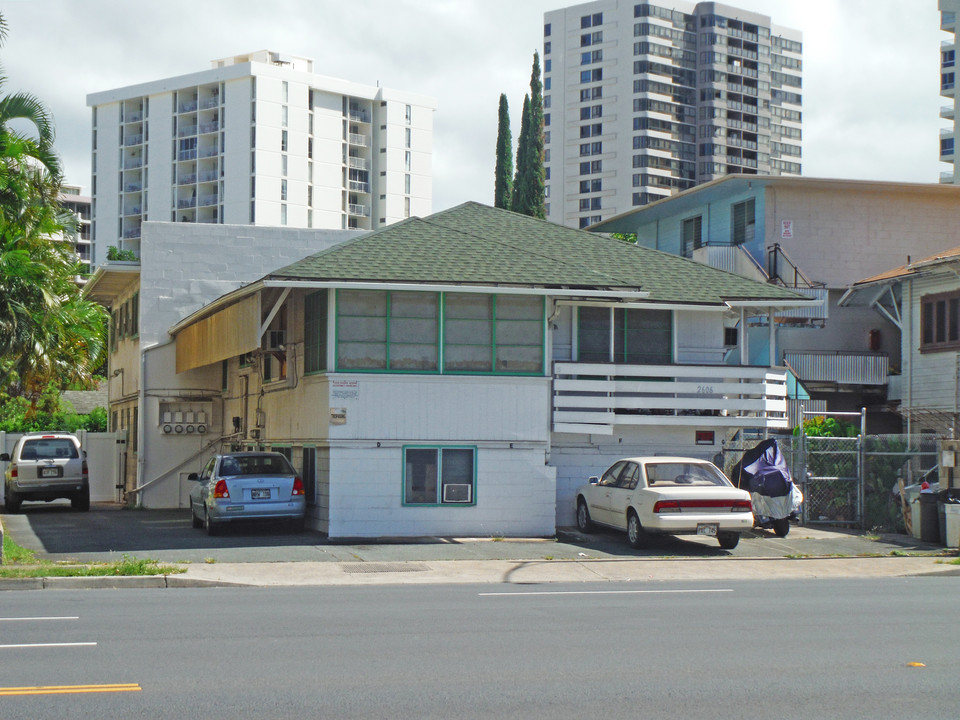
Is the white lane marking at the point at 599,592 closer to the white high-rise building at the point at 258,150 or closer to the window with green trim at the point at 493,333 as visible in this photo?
the window with green trim at the point at 493,333

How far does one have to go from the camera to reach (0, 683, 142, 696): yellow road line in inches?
326

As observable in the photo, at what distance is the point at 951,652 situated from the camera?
1029 cm

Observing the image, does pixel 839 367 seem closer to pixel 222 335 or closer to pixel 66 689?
pixel 222 335

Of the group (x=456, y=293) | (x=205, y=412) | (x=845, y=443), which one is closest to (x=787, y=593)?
(x=456, y=293)

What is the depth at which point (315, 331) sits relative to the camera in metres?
22.2

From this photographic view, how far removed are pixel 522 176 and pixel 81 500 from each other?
154 ft

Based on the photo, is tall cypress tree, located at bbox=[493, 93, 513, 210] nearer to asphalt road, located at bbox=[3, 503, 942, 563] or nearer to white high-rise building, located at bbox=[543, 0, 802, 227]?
white high-rise building, located at bbox=[543, 0, 802, 227]

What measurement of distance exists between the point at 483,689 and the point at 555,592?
6.69m

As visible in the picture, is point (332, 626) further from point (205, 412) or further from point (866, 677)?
point (205, 412)

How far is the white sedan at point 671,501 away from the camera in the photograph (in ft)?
62.1

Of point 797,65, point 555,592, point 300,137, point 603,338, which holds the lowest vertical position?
point 555,592

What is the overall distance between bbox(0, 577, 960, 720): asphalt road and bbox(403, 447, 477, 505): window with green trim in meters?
6.67

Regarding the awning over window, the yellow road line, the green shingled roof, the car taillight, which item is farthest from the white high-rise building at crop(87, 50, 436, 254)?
the yellow road line

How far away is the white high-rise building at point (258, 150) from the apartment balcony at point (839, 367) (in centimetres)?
6377
